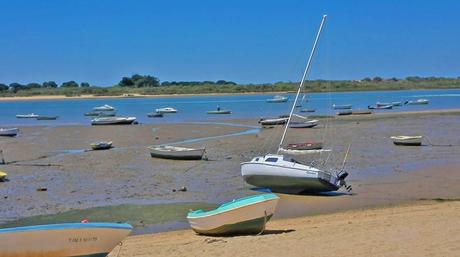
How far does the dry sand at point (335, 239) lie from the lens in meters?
12.3

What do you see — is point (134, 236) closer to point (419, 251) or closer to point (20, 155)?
point (419, 251)

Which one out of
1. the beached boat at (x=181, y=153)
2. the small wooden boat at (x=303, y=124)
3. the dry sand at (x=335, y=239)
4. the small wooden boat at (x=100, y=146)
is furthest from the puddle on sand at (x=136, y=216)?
the small wooden boat at (x=303, y=124)

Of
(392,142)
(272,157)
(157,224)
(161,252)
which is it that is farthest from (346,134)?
(161,252)

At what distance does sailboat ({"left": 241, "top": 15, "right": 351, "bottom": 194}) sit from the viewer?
21.5m

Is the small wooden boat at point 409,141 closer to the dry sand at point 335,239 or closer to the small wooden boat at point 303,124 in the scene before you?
the small wooden boat at point 303,124

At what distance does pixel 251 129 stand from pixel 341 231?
41908mm

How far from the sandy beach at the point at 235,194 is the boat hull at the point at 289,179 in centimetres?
34

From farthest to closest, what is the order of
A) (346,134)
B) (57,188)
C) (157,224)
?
(346,134) < (57,188) < (157,224)

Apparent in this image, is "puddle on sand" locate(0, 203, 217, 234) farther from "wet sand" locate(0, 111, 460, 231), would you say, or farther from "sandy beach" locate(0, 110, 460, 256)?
"wet sand" locate(0, 111, 460, 231)

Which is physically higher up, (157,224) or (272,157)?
(272,157)

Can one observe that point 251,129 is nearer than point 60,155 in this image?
No

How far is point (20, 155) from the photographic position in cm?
3706

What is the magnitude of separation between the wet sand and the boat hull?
330 millimetres

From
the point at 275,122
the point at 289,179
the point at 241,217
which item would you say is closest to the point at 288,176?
the point at 289,179
